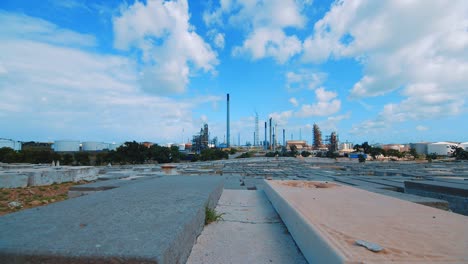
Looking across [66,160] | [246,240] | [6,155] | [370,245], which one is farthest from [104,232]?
[6,155]

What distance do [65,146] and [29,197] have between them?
60336 mm

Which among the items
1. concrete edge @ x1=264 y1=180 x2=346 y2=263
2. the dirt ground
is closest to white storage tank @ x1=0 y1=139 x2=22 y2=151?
the dirt ground

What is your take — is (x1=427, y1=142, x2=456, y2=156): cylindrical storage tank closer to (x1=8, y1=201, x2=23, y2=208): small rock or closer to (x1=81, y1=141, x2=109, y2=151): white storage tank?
(x1=8, y1=201, x2=23, y2=208): small rock

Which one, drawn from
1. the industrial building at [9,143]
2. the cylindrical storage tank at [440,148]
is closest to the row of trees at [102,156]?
the industrial building at [9,143]

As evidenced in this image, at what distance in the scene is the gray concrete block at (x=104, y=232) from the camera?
144cm

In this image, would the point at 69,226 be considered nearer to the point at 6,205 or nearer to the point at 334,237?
the point at 334,237

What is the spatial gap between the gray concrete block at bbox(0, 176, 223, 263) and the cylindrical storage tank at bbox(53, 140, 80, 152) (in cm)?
6656

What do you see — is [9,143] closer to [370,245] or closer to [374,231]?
[374,231]

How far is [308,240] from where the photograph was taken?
78.5 inches

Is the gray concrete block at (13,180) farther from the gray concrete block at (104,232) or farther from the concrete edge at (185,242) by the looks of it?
the concrete edge at (185,242)

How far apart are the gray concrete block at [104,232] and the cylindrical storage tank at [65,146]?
66.6 meters

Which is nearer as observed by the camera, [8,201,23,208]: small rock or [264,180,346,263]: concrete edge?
[264,180,346,263]: concrete edge

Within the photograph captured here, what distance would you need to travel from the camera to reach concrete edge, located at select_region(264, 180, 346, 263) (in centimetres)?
160

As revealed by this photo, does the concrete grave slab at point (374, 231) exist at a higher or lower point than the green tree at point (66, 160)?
higher
